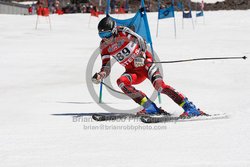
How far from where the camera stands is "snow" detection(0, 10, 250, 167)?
3932 millimetres

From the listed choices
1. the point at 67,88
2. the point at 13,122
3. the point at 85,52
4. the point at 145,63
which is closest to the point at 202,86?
the point at 67,88

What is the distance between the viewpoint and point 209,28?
A: 2617cm

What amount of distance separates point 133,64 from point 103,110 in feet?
3.81

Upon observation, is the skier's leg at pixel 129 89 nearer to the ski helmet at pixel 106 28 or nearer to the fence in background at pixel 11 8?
the ski helmet at pixel 106 28

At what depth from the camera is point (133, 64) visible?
6.14 meters

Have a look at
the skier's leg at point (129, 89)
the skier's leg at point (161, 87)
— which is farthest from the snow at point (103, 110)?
the skier's leg at point (161, 87)

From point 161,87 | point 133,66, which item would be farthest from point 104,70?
point 161,87

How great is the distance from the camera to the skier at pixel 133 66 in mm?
5906

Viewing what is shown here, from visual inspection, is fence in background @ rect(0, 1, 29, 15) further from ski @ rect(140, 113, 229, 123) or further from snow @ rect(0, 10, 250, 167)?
ski @ rect(140, 113, 229, 123)

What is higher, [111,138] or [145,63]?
[145,63]

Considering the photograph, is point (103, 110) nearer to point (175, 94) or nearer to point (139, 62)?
point (139, 62)

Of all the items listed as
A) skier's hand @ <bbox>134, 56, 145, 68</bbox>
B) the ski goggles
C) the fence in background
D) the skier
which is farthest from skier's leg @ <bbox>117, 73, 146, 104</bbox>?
the fence in background

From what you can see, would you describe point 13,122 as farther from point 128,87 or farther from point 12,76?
point 12,76

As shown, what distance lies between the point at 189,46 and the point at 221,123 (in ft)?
43.6
